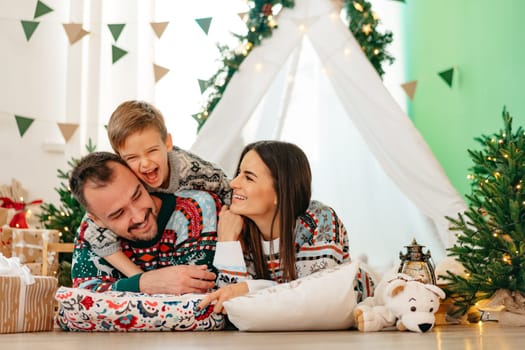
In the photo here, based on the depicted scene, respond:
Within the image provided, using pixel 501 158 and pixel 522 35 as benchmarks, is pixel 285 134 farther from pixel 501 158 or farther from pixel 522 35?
pixel 501 158

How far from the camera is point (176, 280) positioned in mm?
1914

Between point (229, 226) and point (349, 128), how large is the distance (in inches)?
80.5

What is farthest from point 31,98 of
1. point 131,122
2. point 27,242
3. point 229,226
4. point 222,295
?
point 222,295

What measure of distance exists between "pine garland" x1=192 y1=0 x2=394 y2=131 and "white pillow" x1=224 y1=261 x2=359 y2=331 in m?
1.95

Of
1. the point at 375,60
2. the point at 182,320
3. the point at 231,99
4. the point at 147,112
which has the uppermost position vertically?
the point at 375,60

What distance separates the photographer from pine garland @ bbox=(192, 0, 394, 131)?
11.4ft

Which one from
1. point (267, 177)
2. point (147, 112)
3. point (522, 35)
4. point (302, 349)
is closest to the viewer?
point (302, 349)

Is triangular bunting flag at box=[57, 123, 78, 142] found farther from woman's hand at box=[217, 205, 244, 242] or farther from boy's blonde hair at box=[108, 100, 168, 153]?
woman's hand at box=[217, 205, 244, 242]

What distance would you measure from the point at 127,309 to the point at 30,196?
2884mm

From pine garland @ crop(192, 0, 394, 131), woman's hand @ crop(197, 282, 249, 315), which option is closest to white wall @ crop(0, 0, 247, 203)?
pine garland @ crop(192, 0, 394, 131)

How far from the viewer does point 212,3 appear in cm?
461

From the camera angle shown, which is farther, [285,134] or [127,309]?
[285,134]

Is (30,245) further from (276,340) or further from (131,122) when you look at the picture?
(276,340)

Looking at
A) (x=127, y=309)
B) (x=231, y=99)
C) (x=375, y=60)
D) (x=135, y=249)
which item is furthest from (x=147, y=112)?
(x=375, y=60)
